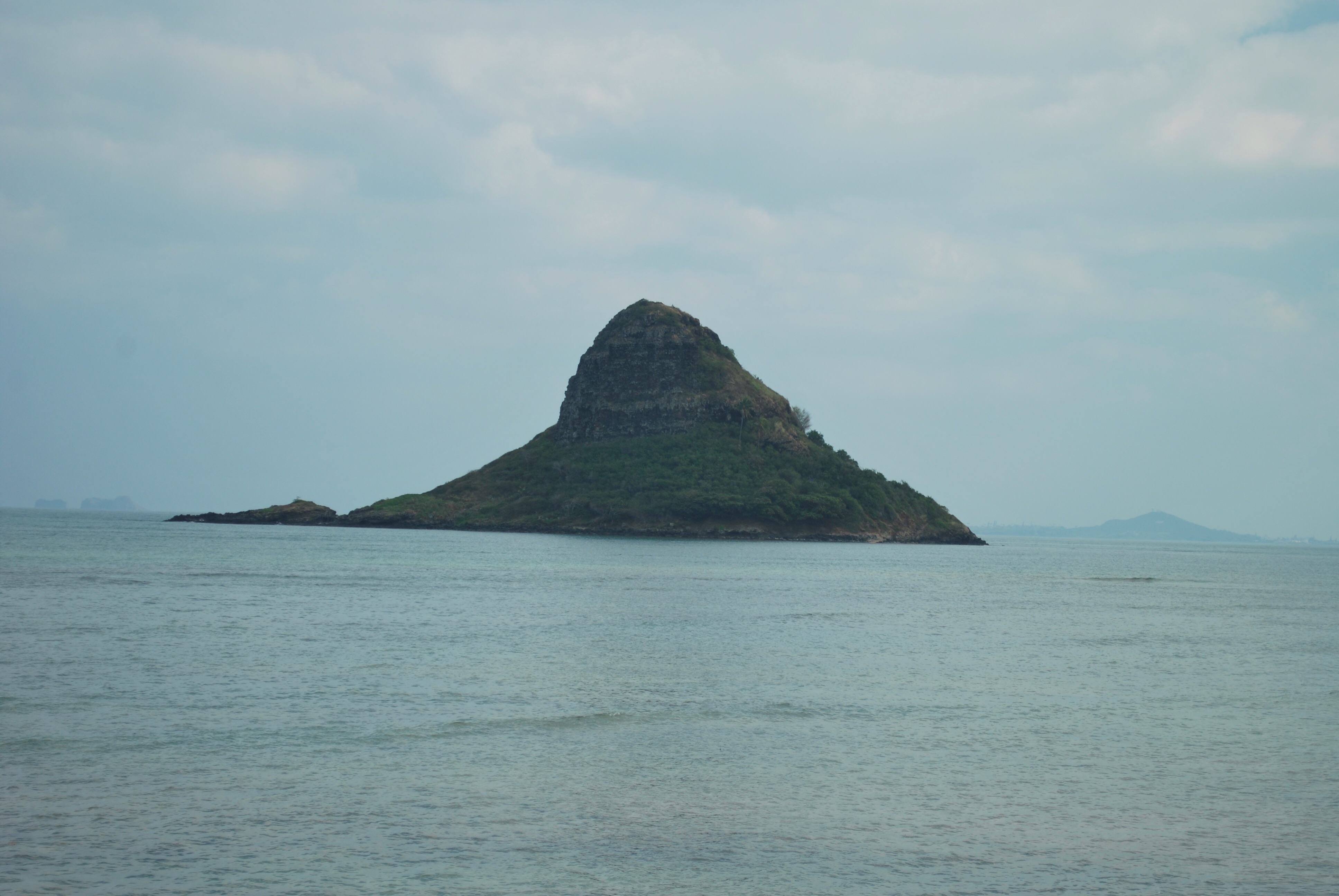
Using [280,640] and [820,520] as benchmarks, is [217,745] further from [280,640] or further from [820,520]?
[820,520]

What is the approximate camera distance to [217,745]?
21.5 meters

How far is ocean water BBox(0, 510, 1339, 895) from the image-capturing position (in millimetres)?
15195

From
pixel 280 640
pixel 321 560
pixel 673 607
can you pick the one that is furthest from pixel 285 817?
pixel 321 560

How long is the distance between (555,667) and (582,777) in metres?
13.6

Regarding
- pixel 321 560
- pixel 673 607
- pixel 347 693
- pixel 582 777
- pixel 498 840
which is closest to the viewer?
pixel 498 840

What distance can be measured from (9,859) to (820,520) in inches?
7312

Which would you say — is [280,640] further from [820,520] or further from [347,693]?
[820,520]

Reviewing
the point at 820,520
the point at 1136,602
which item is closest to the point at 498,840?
the point at 1136,602

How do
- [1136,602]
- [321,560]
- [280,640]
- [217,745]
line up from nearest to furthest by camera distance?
1. [217,745]
2. [280,640]
3. [1136,602]
4. [321,560]

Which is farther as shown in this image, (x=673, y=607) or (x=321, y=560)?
(x=321, y=560)

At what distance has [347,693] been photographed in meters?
27.9

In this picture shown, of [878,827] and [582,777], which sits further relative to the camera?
[582,777]

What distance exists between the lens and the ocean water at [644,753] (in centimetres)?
1520

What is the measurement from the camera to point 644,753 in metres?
22.3
